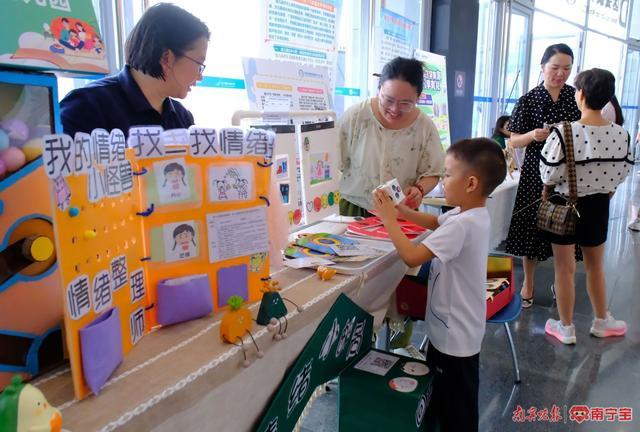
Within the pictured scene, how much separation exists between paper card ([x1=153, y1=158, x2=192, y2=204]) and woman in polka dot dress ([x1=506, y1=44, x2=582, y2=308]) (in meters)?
2.44

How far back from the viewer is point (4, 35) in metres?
0.70

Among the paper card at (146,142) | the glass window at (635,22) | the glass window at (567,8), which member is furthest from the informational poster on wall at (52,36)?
the glass window at (635,22)

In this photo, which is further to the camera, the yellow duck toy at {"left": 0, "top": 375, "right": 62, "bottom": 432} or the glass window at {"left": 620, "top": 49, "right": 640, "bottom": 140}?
the glass window at {"left": 620, "top": 49, "right": 640, "bottom": 140}

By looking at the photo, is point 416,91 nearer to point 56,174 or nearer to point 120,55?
point 120,55

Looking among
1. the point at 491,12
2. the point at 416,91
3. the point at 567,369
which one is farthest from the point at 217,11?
the point at 491,12

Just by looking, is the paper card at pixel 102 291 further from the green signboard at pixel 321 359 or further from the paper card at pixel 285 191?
the paper card at pixel 285 191

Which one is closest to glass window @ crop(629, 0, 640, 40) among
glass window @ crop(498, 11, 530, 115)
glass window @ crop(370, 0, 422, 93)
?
glass window @ crop(498, 11, 530, 115)

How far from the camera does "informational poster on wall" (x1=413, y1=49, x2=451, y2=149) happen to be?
155 inches

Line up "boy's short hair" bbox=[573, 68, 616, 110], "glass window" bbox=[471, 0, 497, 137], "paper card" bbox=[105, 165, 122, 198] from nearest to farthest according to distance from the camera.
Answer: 1. "paper card" bbox=[105, 165, 122, 198]
2. "boy's short hair" bbox=[573, 68, 616, 110]
3. "glass window" bbox=[471, 0, 497, 137]

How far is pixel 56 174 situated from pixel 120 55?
1497mm

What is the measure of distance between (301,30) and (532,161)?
5.43 feet

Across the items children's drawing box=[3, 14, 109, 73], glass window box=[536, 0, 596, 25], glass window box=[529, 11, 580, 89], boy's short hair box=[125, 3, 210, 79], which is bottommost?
children's drawing box=[3, 14, 109, 73]

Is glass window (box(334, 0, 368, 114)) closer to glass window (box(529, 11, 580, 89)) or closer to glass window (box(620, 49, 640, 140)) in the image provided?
glass window (box(529, 11, 580, 89))

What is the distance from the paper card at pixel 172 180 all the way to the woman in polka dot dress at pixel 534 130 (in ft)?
8.01
